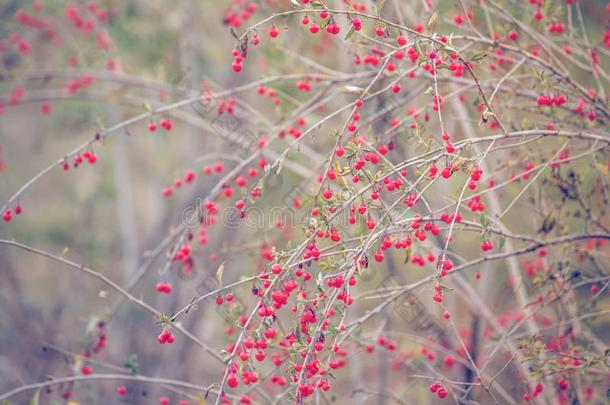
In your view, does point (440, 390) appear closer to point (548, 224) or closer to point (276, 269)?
point (276, 269)

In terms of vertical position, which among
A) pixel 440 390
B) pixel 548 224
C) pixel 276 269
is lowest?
pixel 440 390

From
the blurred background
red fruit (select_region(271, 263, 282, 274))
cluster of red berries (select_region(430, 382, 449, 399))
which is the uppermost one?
the blurred background

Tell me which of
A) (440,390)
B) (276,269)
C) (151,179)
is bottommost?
(440,390)

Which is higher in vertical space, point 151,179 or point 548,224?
point 151,179

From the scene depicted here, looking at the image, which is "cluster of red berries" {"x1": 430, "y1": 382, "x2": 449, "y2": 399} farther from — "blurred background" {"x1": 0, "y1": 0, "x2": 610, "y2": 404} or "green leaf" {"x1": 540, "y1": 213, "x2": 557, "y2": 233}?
"blurred background" {"x1": 0, "y1": 0, "x2": 610, "y2": 404}

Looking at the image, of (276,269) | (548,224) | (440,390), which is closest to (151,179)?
(548,224)

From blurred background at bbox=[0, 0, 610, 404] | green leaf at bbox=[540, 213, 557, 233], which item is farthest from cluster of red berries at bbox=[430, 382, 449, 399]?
blurred background at bbox=[0, 0, 610, 404]

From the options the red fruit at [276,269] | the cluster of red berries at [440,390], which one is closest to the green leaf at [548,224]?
the cluster of red berries at [440,390]

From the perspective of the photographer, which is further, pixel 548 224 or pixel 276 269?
pixel 548 224

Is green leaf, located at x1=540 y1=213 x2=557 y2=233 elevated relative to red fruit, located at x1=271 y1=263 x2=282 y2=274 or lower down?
elevated

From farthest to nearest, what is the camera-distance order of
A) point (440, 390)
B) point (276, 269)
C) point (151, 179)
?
point (151, 179) < point (440, 390) < point (276, 269)

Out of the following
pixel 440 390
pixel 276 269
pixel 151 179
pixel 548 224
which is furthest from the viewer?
pixel 151 179

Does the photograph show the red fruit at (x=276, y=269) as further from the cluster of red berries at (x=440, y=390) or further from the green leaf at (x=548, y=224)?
the green leaf at (x=548, y=224)

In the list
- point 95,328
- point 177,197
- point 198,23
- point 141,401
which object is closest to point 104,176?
point 177,197
